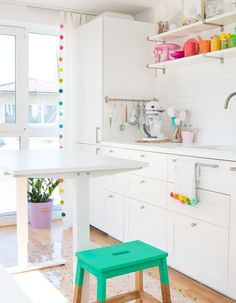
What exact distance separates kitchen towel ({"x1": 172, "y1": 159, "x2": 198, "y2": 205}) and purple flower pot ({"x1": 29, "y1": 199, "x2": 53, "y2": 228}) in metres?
1.78

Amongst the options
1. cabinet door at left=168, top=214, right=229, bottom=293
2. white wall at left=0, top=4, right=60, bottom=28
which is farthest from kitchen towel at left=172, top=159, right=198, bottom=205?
white wall at left=0, top=4, right=60, bottom=28

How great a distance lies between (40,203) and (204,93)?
1959 millimetres

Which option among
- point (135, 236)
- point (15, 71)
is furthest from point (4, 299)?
point (15, 71)

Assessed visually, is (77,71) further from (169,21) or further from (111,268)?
(111,268)

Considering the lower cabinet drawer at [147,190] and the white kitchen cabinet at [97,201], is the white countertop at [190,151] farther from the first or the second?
the white kitchen cabinet at [97,201]

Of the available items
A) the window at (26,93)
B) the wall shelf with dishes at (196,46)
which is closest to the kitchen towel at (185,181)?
the wall shelf with dishes at (196,46)

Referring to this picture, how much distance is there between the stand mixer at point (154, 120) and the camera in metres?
3.77

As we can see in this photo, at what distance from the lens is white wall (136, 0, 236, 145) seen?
3291 millimetres

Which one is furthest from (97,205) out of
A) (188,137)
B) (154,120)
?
(188,137)

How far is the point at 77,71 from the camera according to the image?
4.27m

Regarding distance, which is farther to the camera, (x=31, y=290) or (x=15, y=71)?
(x=15, y=71)

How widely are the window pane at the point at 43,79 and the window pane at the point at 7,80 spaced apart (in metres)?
0.20

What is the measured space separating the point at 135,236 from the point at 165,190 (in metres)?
0.60

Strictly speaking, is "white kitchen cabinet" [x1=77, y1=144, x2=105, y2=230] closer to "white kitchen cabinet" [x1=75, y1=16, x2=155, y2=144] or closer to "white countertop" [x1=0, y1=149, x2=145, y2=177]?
"white kitchen cabinet" [x1=75, y1=16, x2=155, y2=144]
